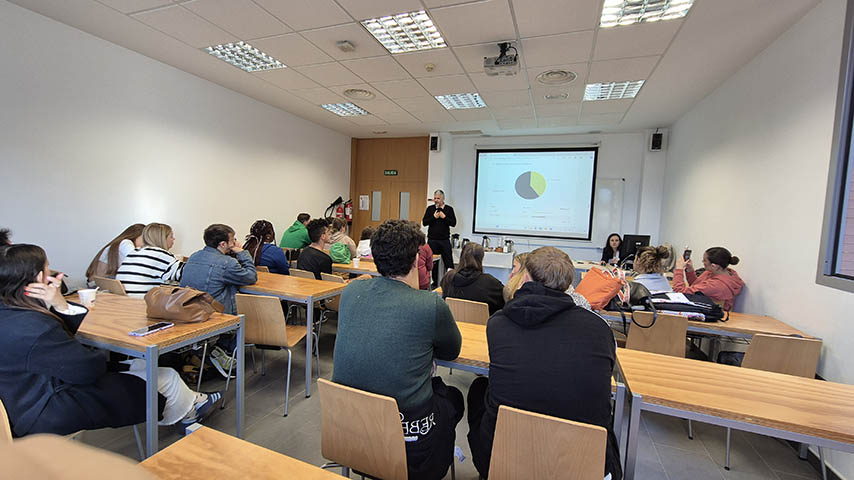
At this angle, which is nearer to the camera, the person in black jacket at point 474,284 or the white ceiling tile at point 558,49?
the person in black jacket at point 474,284

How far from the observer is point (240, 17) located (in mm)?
3092

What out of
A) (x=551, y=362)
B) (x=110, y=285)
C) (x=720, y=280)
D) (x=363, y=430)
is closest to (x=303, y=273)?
(x=110, y=285)

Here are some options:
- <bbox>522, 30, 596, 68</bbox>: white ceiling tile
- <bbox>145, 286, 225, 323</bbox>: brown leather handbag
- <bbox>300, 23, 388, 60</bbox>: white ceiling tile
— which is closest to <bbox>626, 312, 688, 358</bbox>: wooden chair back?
<bbox>522, 30, 596, 68</bbox>: white ceiling tile

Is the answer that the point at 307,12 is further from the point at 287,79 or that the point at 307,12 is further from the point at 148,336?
the point at 148,336

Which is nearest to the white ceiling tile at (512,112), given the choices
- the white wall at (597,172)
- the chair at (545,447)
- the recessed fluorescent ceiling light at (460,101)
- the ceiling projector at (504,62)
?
the recessed fluorescent ceiling light at (460,101)

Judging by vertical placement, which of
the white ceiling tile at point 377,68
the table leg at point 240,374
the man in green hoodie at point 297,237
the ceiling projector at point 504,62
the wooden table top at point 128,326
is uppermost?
the white ceiling tile at point 377,68

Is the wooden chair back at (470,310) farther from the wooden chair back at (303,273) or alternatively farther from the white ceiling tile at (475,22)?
the white ceiling tile at (475,22)

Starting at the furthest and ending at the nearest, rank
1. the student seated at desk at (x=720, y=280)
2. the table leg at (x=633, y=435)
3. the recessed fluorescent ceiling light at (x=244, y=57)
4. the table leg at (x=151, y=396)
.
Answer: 1. the recessed fluorescent ceiling light at (x=244, y=57)
2. the student seated at desk at (x=720, y=280)
3. the table leg at (x=151, y=396)
4. the table leg at (x=633, y=435)

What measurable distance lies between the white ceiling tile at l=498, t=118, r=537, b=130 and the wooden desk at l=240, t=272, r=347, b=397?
14.0 feet

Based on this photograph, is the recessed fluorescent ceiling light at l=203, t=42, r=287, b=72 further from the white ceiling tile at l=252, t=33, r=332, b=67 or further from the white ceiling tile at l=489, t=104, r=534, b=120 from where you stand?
the white ceiling tile at l=489, t=104, r=534, b=120

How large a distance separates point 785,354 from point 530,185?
514 cm

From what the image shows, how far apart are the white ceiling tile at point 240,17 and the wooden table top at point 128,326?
2.40 meters

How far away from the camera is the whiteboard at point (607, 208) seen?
6516 mm

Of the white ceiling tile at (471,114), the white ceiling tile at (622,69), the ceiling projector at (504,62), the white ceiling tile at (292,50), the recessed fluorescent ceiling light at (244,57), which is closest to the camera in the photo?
the ceiling projector at (504,62)
